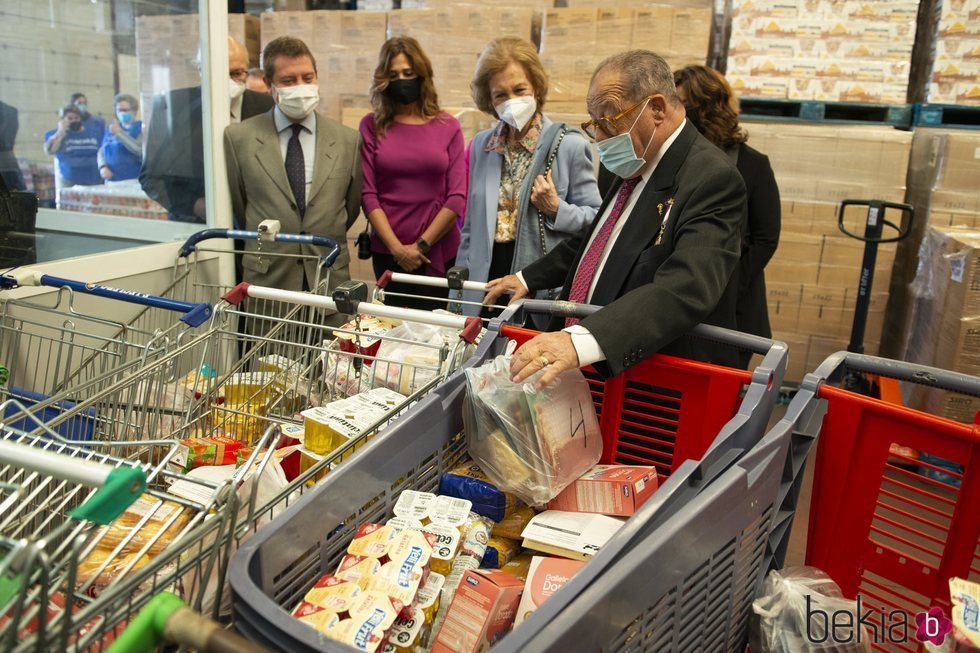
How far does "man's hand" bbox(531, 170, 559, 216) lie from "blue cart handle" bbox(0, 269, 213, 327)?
1347mm

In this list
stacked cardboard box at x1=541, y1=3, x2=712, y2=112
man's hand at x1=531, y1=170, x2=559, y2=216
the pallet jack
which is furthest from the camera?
stacked cardboard box at x1=541, y1=3, x2=712, y2=112

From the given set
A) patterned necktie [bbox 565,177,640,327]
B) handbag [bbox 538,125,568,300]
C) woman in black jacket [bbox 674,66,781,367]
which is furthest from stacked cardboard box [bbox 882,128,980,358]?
patterned necktie [bbox 565,177,640,327]

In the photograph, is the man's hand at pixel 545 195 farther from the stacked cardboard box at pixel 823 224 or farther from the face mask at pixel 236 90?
the stacked cardboard box at pixel 823 224

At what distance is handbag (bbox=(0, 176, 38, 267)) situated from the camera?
2527 mm

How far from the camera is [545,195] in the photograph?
9.25 ft

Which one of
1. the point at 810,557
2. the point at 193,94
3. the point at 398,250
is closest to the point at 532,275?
the point at 810,557

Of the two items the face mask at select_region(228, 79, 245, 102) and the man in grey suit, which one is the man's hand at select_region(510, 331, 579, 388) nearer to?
the man in grey suit

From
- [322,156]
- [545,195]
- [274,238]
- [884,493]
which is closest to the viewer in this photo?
[884,493]

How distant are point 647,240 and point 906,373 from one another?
584 millimetres

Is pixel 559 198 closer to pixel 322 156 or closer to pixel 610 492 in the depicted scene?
pixel 322 156

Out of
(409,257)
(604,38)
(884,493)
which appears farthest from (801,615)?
(604,38)

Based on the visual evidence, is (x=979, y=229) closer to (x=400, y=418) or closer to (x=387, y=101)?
(x=387, y=101)

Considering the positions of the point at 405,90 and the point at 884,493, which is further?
the point at 405,90

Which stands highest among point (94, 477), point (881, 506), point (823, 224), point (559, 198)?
point (559, 198)
